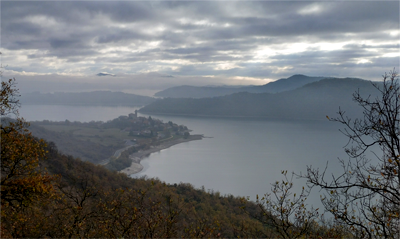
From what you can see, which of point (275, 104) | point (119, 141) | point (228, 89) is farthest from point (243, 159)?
point (228, 89)

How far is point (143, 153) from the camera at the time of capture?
1401 inches

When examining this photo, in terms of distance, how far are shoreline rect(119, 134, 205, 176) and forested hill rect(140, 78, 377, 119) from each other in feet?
124

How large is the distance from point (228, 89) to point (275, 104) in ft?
176

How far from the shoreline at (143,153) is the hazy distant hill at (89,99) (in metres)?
59.6

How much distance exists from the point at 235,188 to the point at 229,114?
61.3m

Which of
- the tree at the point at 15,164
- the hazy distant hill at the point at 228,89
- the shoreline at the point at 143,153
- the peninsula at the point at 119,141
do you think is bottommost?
the shoreline at the point at 143,153

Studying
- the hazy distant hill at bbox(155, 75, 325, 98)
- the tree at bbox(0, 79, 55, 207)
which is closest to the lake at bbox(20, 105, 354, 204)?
the tree at bbox(0, 79, 55, 207)

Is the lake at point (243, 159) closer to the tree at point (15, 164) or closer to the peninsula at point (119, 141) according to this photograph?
the peninsula at point (119, 141)

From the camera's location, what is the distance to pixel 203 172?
89.0ft

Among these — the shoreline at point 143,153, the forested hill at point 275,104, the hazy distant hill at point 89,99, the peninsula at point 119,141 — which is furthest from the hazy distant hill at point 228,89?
the shoreline at point 143,153

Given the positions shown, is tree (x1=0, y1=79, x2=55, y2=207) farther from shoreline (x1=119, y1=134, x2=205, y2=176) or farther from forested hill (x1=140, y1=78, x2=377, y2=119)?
forested hill (x1=140, y1=78, x2=377, y2=119)

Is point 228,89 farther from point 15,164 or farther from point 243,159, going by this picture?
point 15,164

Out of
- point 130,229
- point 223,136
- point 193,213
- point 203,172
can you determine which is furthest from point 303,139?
point 130,229

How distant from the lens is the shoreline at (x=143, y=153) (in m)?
27.8
